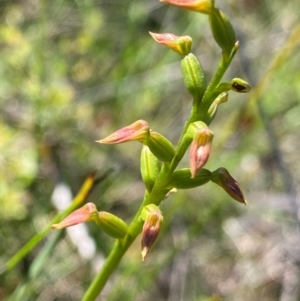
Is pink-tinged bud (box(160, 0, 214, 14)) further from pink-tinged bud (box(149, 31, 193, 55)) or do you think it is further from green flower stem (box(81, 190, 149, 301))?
green flower stem (box(81, 190, 149, 301))

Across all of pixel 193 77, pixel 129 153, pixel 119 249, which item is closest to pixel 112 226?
pixel 119 249

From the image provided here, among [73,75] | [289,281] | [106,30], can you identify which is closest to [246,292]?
[289,281]

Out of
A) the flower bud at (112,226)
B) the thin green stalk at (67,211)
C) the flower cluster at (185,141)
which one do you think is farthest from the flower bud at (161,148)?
the thin green stalk at (67,211)

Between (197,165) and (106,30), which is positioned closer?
(197,165)

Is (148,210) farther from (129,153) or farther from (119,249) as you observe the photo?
(129,153)

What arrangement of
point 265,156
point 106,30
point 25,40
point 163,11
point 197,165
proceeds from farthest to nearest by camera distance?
1. point 163,11
2. point 106,30
3. point 265,156
4. point 25,40
5. point 197,165

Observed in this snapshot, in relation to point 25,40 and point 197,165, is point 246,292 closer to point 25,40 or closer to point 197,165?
point 25,40

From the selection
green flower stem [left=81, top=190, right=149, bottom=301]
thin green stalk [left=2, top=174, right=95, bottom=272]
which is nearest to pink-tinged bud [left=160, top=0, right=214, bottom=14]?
green flower stem [left=81, top=190, right=149, bottom=301]
